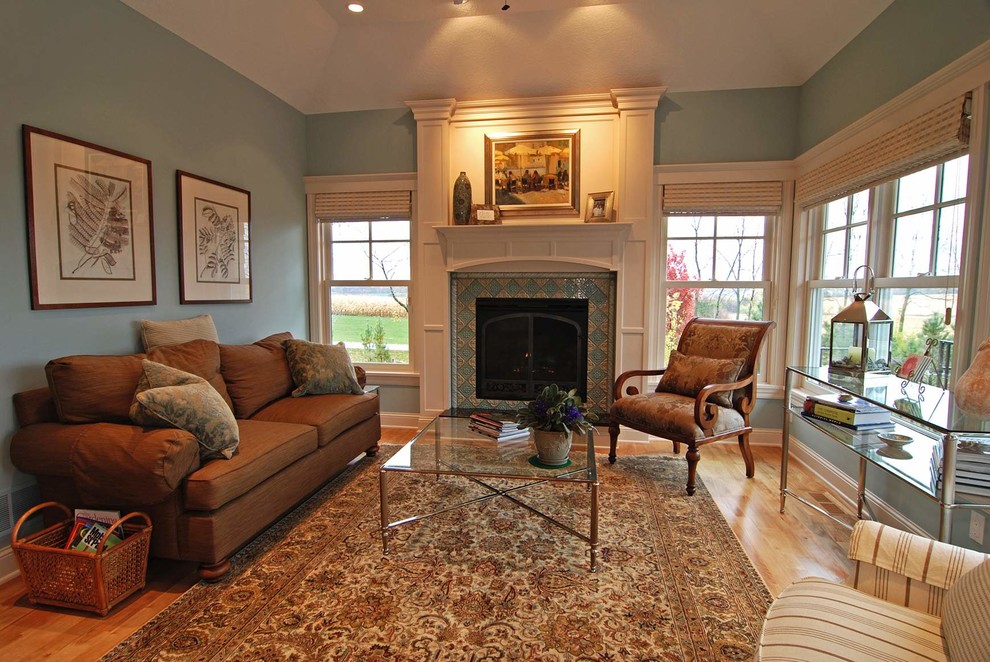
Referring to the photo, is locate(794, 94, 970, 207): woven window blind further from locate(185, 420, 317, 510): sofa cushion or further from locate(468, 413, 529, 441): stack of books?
locate(185, 420, 317, 510): sofa cushion

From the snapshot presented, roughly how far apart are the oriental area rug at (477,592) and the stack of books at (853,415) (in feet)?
2.48

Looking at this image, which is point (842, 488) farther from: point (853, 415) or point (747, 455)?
point (853, 415)

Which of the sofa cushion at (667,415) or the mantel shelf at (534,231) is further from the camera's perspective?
the mantel shelf at (534,231)

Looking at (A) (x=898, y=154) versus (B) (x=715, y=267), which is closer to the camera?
A: (A) (x=898, y=154)

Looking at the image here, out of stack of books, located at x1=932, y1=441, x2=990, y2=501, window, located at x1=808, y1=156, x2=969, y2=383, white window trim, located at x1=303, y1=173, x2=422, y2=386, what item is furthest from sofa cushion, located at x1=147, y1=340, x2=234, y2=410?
window, located at x1=808, y1=156, x2=969, y2=383

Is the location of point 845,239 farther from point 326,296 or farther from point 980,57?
point 326,296

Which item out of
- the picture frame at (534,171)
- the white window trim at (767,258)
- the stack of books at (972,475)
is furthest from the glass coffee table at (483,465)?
the picture frame at (534,171)

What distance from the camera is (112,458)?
6.35 ft

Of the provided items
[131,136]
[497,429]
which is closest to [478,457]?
[497,429]

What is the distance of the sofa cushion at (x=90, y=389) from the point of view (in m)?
2.13

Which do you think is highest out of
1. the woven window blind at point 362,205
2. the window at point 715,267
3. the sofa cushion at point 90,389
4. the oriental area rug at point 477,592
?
the woven window blind at point 362,205

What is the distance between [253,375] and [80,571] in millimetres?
1368

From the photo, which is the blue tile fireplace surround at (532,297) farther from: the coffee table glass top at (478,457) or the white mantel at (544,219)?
the coffee table glass top at (478,457)

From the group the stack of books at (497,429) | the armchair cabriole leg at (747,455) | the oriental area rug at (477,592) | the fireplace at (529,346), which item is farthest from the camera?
the fireplace at (529,346)
